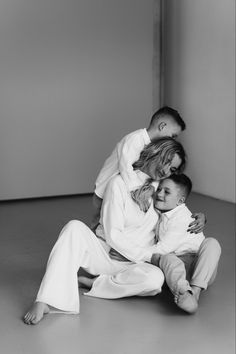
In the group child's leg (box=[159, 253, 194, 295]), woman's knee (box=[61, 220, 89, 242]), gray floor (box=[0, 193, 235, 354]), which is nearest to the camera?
gray floor (box=[0, 193, 235, 354])

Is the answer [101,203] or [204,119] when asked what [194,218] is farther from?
[204,119]

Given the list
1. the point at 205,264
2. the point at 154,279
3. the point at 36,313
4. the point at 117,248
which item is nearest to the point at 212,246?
the point at 205,264

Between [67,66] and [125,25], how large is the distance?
74cm

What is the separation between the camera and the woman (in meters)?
2.75

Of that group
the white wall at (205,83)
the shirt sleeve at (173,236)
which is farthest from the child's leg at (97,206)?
the white wall at (205,83)

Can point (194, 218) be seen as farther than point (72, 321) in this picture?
Yes

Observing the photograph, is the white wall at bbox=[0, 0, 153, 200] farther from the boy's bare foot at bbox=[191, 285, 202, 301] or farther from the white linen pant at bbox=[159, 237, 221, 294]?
the boy's bare foot at bbox=[191, 285, 202, 301]

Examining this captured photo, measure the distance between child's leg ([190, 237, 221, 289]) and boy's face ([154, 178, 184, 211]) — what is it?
0.83 ft

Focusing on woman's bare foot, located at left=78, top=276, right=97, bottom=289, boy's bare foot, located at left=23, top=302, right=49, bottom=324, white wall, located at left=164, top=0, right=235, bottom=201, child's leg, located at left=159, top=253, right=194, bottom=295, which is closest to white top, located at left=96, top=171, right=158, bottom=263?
child's leg, located at left=159, top=253, right=194, bottom=295

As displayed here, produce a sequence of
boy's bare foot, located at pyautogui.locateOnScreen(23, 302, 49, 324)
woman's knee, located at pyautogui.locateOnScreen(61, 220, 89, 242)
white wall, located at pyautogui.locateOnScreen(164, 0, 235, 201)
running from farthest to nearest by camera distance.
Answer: white wall, located at pyautogui.locateOnScreen(164, 0, 235, 201) < woman's knee, located at pyautogui.locateOnScreen(61, 220, 89, 242) < boy's bare foot, located at pyautogui.locateOnScreen(23, 302, 49, 324)

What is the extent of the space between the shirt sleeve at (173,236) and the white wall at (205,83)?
9.17ft

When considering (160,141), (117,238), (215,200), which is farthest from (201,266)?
(215,200)

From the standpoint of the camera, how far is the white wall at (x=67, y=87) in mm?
5695

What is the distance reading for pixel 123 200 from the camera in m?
2.97
